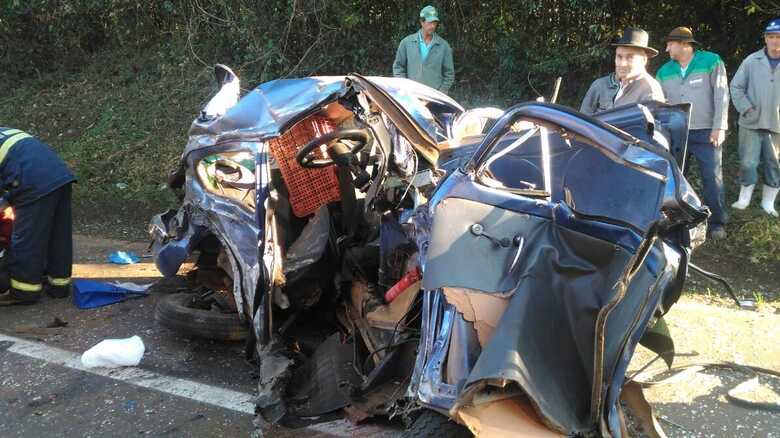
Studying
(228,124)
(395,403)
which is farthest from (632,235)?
(228,124)

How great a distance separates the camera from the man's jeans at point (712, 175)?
19.0ft

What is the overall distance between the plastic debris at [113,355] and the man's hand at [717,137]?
15.7 ft

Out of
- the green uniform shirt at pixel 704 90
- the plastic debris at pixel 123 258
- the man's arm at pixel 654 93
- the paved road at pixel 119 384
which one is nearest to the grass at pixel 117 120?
the plastic debris at pixel 123 258

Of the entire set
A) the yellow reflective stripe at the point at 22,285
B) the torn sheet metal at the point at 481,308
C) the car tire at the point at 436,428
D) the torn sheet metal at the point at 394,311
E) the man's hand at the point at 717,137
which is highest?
→ the torn sheet metal at the point at 481,308

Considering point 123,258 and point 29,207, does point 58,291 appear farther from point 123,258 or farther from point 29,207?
point 123,258

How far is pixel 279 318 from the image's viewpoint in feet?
12.8

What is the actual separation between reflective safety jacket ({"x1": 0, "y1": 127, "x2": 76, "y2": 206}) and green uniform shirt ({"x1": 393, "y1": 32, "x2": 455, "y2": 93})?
3576mm

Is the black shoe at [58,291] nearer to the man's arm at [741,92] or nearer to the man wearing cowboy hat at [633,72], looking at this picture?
the man wearing cowboy hat at [633,72]

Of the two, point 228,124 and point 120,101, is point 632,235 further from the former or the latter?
point 120,101

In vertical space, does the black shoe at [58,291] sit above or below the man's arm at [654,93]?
below

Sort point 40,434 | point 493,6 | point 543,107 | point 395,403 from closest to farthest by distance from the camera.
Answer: point 543,107 → point 395,403 → point 40,434 → point 493,6

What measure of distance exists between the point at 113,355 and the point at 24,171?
1.88 metres

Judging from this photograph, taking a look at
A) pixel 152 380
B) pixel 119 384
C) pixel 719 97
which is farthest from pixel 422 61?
pixel 119 384

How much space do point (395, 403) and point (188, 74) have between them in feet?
33.2
